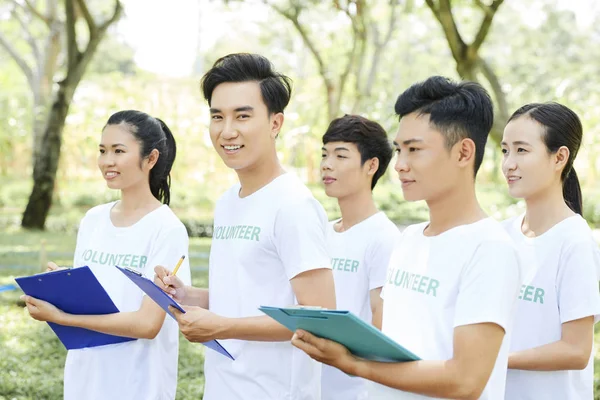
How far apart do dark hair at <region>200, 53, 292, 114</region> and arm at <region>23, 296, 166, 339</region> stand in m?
0.87

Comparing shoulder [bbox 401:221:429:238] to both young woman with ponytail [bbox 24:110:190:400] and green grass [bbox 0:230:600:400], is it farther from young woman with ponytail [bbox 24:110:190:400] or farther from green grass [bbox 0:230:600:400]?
green grass [bbox 0:230:600:400]

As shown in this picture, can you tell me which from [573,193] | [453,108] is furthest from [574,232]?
[453,108]

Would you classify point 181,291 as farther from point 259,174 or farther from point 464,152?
point 464,152

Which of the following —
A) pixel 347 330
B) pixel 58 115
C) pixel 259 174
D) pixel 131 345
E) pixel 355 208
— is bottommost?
pixel 131 345

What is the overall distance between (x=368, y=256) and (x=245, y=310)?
1184 millimetres

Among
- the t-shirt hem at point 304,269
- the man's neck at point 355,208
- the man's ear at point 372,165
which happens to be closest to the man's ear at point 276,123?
→ the t-shirt hem at point 304,269

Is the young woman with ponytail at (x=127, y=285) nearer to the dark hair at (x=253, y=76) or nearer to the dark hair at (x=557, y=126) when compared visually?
the dark hair at (x=253, y=76)

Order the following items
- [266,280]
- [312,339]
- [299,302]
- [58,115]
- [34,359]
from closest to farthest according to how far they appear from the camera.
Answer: [312,339], [299,302], [266,280], [34,359], [58,115]

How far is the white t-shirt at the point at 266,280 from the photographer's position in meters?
2.86

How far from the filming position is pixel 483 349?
2162 millimetres

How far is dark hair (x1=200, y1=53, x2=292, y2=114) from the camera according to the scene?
9.98 ft

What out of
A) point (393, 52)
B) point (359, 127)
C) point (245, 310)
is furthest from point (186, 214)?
point (393, 52)

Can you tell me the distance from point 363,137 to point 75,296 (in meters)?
1.71

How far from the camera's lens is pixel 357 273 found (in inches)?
156
